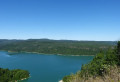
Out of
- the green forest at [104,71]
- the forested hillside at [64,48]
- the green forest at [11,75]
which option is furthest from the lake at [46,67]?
the forested hillside at [64,48]

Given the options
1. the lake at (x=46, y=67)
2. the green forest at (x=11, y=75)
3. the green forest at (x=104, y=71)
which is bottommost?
the lake at (x=46, y=67)

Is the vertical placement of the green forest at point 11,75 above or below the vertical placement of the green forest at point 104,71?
below

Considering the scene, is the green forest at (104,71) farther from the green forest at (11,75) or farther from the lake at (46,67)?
the lake at (46,67)

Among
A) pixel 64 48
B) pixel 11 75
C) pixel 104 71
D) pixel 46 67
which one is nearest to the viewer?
pixel 104 71

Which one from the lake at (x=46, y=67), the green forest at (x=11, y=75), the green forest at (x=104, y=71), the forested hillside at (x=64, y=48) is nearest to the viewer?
the green forest at (x=104, y=71)

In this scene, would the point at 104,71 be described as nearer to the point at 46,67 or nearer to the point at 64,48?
the point at 46,67

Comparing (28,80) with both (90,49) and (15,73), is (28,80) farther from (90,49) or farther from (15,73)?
(90,49)

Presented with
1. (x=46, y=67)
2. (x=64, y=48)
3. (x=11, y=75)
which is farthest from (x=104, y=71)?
(x=64, y=48)

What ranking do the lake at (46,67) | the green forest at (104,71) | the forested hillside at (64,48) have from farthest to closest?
the forested hillside at (64,48)
the lake at (46,67)
the green forest at (104,71)

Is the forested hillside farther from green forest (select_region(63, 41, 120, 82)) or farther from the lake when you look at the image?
green forest (select_region(63, 41, 120, 82))

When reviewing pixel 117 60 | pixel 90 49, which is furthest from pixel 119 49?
pixel 90 49
